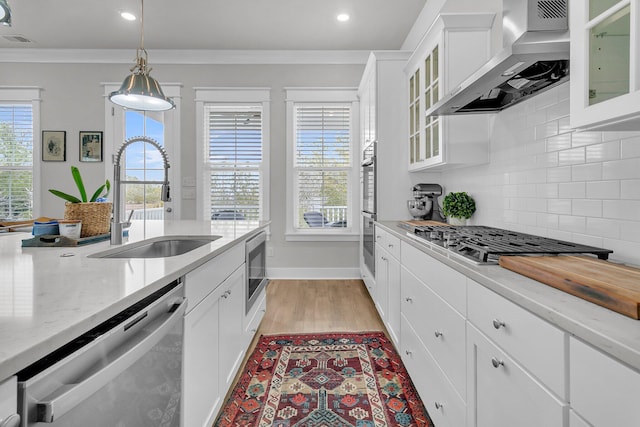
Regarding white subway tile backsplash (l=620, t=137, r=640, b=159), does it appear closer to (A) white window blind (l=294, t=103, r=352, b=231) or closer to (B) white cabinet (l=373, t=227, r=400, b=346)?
(B) white cabinet (l=373, t=227, r=400, b=346)

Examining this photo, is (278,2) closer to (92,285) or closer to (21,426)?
(92,285)

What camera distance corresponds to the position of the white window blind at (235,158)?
4.15 meters

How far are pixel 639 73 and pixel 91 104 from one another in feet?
17.0

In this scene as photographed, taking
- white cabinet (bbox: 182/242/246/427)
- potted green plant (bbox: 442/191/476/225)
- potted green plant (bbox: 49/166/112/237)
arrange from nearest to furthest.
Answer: white cabinet (bbox: 182/242/246/427) → potted green plant (bbox: 49/166/112/237) → potted green plant (bbox: 442/191/476/225)

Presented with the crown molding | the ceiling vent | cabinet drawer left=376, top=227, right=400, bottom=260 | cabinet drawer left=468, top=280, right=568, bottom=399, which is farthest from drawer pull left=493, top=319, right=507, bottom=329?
the ceiling vent

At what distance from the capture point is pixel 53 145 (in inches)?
165

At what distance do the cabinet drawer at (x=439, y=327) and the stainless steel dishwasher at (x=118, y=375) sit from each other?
95 centimetres

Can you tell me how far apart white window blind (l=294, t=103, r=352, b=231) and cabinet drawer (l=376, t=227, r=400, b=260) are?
143cm

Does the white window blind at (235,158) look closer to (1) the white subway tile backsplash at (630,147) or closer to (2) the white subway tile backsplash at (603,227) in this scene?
(2) the white subway tile backsplash at (603,227)

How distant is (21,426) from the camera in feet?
1.57

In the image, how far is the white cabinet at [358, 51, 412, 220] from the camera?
300 centimetres

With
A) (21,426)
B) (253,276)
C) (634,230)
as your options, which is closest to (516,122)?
(634,230)

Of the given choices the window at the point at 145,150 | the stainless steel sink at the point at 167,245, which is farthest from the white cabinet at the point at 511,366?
the window at the point at 145,150

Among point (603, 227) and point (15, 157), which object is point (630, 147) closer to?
point (603, 227)
